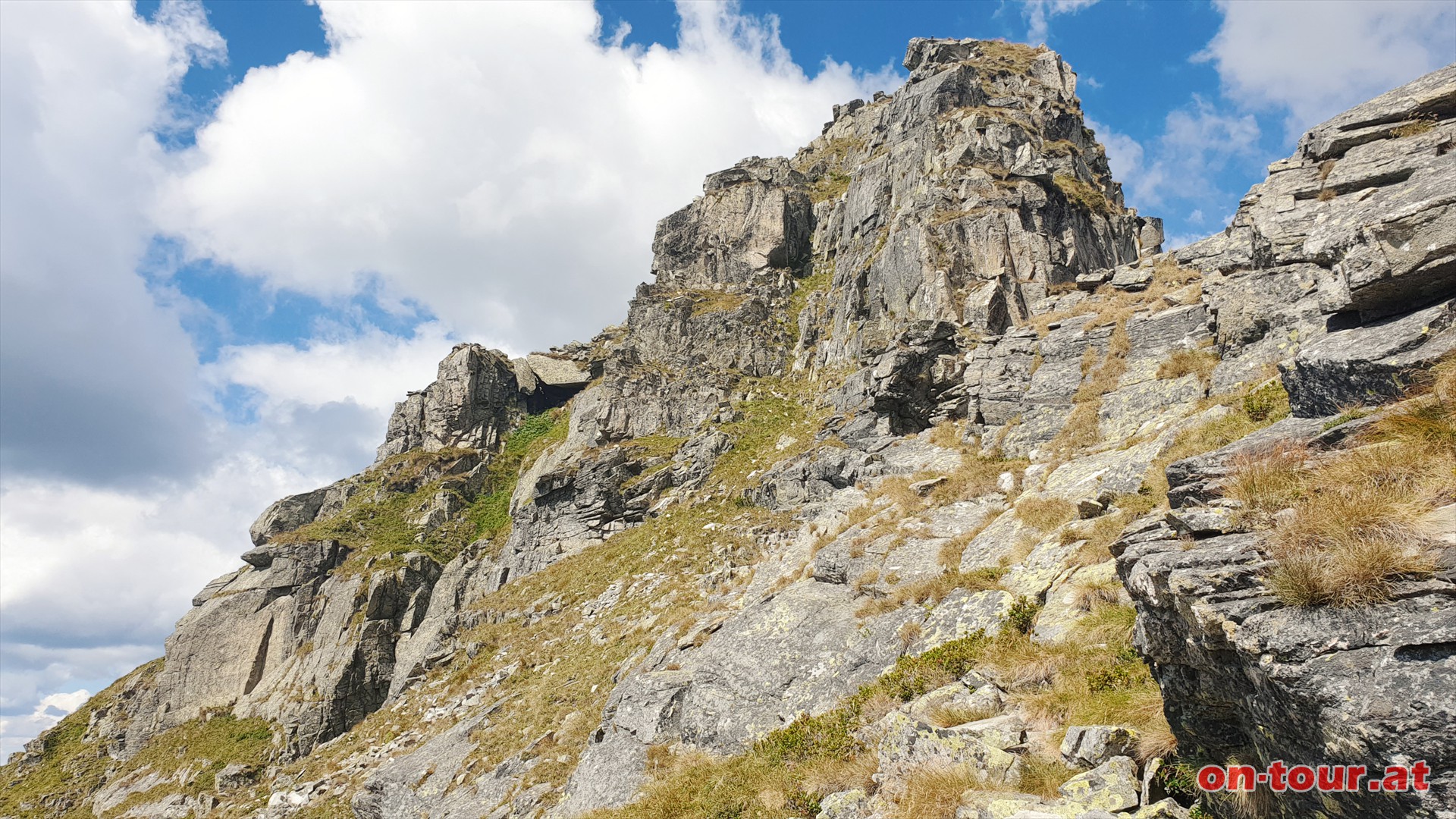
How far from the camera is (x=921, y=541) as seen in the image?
18.1 meters

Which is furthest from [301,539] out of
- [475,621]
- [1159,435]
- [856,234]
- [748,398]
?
[1159,435]

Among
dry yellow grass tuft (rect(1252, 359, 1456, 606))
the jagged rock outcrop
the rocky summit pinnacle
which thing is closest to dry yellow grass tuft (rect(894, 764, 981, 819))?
the rocky summit pinnacle

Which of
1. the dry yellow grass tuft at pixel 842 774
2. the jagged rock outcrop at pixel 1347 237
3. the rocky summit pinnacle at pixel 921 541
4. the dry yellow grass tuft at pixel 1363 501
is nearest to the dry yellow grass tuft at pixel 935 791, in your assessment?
the rocky summit pinnacle at pixel 921 541

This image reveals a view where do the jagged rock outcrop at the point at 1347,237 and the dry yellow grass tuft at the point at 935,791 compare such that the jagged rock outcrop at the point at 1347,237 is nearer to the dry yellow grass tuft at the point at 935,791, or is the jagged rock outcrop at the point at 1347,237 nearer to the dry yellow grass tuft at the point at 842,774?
the dry yellow grass tuft at the point at 935,791

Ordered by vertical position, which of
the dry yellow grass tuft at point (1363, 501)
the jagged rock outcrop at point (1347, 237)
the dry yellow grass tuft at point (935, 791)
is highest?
the jagged rock outcrop at point (1347, 237)

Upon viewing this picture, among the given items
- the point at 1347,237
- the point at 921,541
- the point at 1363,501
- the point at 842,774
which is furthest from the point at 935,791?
the point at 1347,237

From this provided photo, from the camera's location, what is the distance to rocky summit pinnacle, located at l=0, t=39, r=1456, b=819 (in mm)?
6148

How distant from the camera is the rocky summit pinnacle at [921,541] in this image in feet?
20.2

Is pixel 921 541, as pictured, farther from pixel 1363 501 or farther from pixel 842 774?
pixel 1363 501

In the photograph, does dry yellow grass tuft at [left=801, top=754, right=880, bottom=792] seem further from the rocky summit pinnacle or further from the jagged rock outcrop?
the jagged rock outcrop

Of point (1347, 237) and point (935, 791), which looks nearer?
point (935, 791)

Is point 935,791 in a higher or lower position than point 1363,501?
lower

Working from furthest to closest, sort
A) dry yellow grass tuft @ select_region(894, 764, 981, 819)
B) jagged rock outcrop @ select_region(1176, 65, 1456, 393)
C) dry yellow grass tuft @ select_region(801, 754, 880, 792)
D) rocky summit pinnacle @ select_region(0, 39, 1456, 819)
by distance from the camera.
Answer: dry yellow grass tuft @ select_region(801, 754, 880, 792)
jagged rock outcrop @ select_region(1176, 65, 1456, 393)
dry yellow grass tuft @ select_region(894, 764, 981, 819)
rocky summit pinnacle @ select_region(0, 39, 1456, 819)

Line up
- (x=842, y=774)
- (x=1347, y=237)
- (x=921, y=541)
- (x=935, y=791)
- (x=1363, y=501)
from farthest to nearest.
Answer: (x=921, y=541), (x=1347, y=237), (x=842, y=774), (x=935, y=791), (x=1363, y=501)
